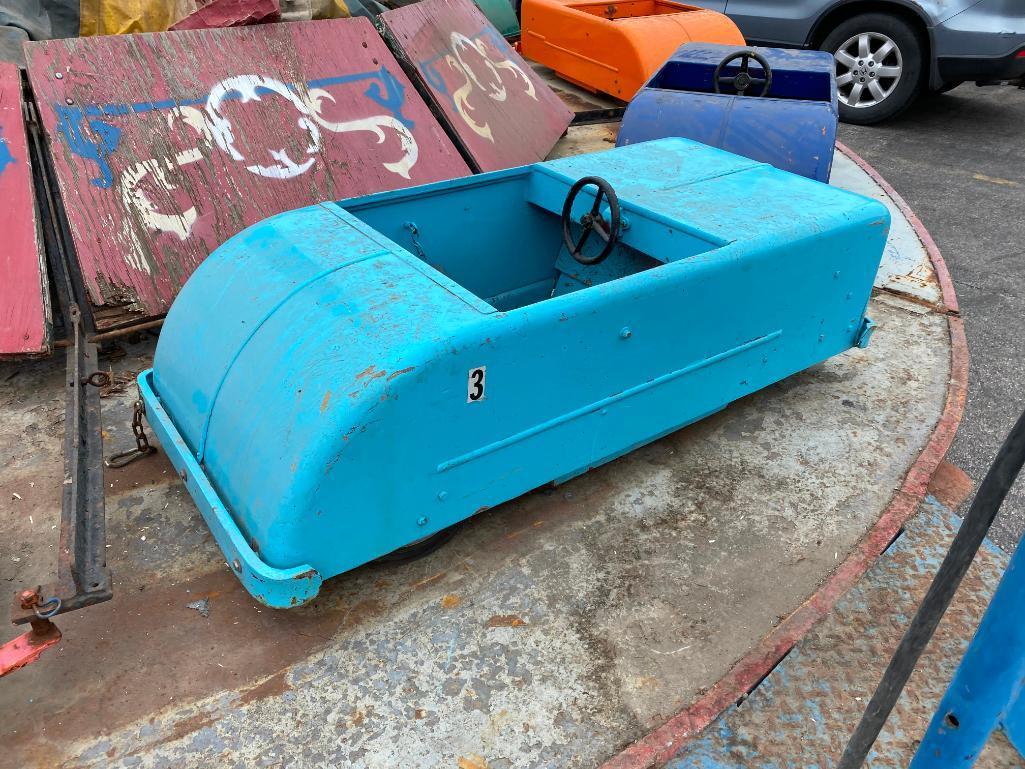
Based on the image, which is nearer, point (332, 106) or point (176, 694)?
point (176, 694)

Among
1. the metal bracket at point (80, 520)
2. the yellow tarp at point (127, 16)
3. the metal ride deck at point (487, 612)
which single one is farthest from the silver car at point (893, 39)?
the metal bracket at point (80, 520)

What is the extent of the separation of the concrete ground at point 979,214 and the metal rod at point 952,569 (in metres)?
2.11

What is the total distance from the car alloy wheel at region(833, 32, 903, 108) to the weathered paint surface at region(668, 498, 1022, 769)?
5.93 meters

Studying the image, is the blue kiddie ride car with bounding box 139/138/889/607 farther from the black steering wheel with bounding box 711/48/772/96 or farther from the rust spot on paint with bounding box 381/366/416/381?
the black steering wheel with bounding box 711/48/772/96

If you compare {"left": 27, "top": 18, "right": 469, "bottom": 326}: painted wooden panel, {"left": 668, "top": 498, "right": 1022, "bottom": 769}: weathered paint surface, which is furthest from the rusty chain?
{"left": 668, "top": 498, "right": 1022, "bottom": 769}: weathered paint surface

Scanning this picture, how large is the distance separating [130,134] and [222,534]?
8.89 ft

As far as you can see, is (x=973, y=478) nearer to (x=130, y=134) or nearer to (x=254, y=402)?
(x=254, y=402)

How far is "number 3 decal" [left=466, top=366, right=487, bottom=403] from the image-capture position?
7.47 ft

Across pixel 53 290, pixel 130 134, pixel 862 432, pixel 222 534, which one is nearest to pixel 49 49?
pixel 130 134

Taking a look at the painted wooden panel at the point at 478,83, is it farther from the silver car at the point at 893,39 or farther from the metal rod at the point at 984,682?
the metal rod at the point at 984,682

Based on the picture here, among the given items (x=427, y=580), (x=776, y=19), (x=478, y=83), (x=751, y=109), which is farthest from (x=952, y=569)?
Result: (x=776, y=19)

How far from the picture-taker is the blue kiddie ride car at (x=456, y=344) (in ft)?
7.16

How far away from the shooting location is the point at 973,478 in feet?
11.0

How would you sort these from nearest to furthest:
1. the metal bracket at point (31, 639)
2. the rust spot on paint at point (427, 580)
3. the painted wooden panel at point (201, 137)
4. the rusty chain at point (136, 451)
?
the metal bracket at point (31, 639)
the rust spot on paint at point (427, 580)
the rusty chain at point (136, 451)
the painted wooden panel at point (201, 137)
